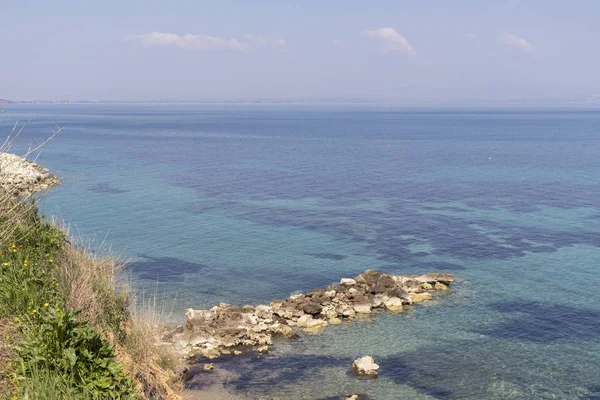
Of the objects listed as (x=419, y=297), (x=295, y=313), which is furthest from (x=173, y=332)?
(x=419, y=297)

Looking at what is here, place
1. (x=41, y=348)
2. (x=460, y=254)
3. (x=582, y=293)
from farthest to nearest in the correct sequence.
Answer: (x=460, y=254) → (x=582, y=293) → (x=41, y=348)

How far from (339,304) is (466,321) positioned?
9056 mm

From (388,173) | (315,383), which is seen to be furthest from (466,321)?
(388,173)

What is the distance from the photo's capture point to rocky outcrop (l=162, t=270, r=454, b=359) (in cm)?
3509

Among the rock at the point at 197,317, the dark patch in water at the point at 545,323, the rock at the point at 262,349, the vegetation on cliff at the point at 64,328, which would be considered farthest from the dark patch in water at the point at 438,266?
the vegetation on cliff at the point at 64,328

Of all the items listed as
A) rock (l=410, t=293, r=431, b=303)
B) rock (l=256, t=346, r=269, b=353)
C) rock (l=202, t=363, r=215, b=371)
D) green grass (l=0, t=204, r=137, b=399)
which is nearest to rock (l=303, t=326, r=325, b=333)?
rock (l=256, t=346, r=269, b=353)

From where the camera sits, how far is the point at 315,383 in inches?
1198

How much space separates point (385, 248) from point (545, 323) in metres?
18.8

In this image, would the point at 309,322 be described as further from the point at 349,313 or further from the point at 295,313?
the point at 349,313

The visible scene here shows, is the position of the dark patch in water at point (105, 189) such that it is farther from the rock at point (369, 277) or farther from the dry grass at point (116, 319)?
the dry grass at point (116, 319)

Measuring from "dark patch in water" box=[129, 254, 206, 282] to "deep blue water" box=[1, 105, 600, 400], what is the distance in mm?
→ 260

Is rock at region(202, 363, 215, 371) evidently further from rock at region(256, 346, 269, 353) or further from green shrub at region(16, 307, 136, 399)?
green shrub at region(16, 307, 136, 399)

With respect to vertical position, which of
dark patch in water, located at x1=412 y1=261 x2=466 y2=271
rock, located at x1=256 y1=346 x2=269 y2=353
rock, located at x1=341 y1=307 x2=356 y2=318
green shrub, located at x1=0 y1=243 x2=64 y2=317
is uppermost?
green shrub, located at x1=0 y1=243 x2=64 y2=317

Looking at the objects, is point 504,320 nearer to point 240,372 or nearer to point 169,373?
point 240,372
